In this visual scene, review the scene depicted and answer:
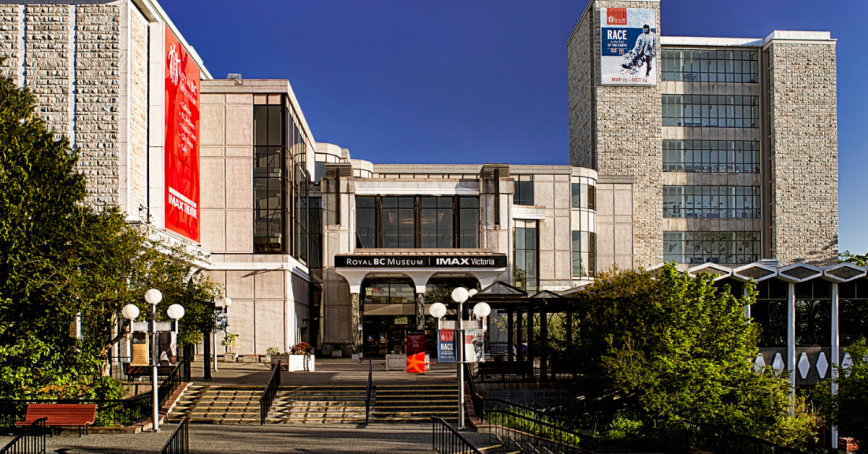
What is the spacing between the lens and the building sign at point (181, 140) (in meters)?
30.6

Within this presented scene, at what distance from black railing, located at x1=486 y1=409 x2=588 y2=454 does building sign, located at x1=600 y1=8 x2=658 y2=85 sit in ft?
152

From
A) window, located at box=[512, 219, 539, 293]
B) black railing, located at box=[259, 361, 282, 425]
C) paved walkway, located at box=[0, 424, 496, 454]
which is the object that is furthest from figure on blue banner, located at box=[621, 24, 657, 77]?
paved walkway, located at box=[0, 424, 496, 454]

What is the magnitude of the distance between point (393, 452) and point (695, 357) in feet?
33.6

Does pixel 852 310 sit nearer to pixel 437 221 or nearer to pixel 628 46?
pixel 437 221

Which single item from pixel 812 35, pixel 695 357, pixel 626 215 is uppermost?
pixel 812 35

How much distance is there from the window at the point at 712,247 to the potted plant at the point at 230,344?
131 ft

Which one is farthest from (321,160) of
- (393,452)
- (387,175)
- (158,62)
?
(393,452)

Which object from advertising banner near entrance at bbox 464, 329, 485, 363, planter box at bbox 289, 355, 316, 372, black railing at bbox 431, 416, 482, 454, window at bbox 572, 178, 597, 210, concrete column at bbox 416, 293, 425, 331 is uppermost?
window at bbox 572, 178, 597, 210

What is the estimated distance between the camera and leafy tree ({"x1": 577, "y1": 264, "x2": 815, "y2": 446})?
1955cm

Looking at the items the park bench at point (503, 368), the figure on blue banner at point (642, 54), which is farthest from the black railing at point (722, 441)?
the figure on blue banner at point (642, 54)

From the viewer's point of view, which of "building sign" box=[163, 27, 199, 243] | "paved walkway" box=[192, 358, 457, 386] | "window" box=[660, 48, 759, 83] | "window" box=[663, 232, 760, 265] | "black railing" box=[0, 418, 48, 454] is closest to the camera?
"black railing" box=[0, 418, 48, 454]

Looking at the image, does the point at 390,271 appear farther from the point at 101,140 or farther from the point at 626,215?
the point at 626,215

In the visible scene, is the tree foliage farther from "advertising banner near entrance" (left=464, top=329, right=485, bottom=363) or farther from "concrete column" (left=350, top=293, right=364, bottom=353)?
"concrete column" (left=350, top=293, right=364, bottom=353)

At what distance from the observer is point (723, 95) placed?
61.8 metres
